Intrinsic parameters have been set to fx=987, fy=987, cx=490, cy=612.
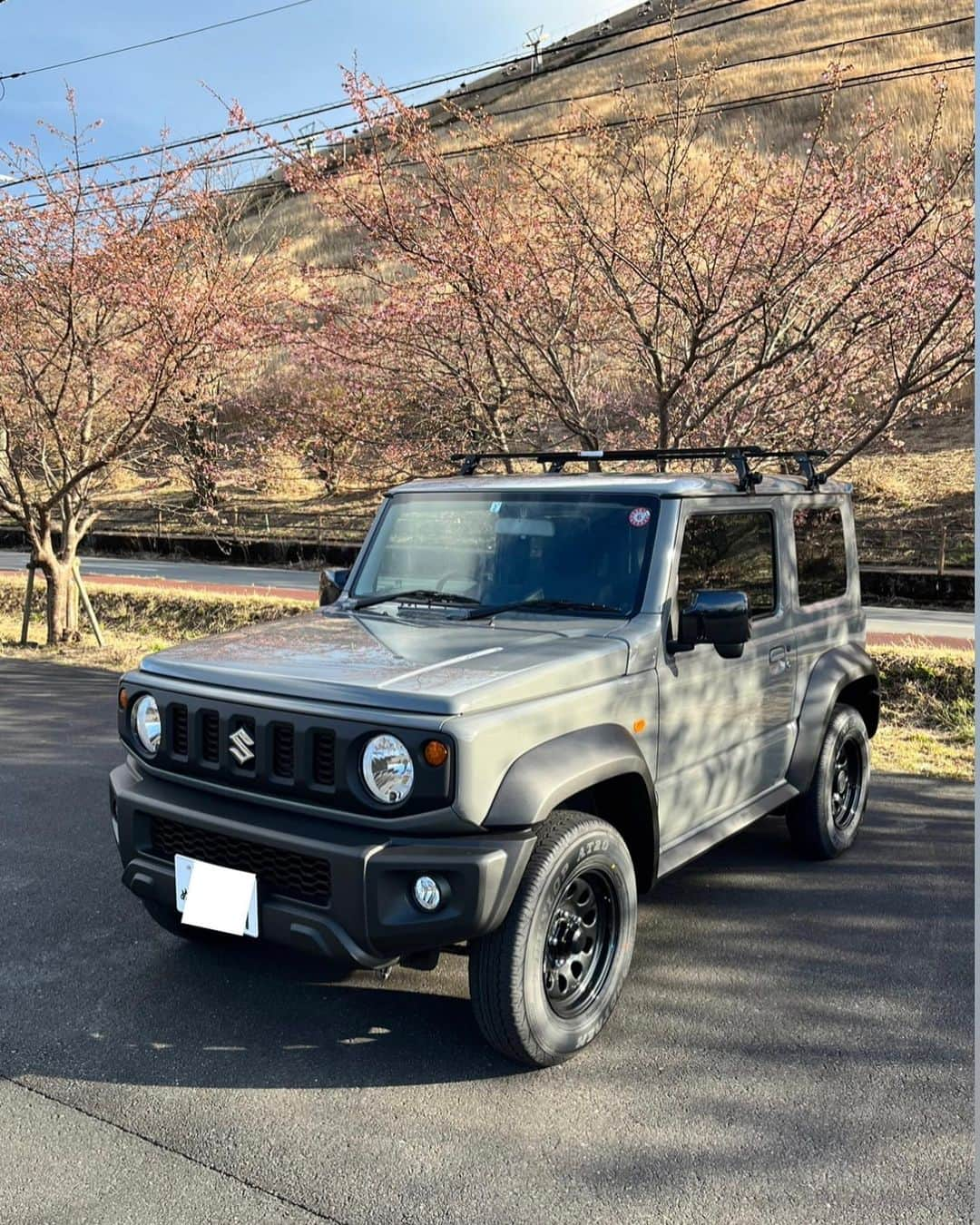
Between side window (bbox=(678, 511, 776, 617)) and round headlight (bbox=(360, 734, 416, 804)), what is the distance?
4.61ft

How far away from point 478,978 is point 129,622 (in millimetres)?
12891

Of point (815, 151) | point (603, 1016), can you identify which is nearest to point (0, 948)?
point (603, 1016)

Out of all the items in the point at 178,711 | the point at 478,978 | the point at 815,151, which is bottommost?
the point at 478,978

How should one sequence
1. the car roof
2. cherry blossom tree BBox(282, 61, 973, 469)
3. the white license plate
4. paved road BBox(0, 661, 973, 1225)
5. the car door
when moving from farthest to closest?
cherry blossom tree BBox(282, 61, 973, 469) → the car roof → the car door → the white license plate → paved road BBox(0, 661, 973, 1225)

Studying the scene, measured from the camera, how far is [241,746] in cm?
312

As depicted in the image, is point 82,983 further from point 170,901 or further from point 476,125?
point 476,125

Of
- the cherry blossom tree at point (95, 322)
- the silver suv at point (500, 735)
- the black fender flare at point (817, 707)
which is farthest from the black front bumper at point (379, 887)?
the cherry blossom tree at point (95, 322)

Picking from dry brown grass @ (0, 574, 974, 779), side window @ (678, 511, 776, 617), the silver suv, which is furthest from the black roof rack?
dry brown grass @ (0, 574, 974, 779)

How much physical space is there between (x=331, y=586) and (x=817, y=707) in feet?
7.67

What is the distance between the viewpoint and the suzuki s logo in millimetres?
3111

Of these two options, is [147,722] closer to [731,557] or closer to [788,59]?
[731,557]

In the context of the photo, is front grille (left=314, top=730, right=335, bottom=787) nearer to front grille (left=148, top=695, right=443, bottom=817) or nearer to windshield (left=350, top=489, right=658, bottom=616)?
front grille (left=148, top=695, right=443, bottom=817)

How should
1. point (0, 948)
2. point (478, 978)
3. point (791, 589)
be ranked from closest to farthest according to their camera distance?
point (478, 978) < point (0, 948) < point (791, 589)

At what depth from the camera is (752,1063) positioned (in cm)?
310
